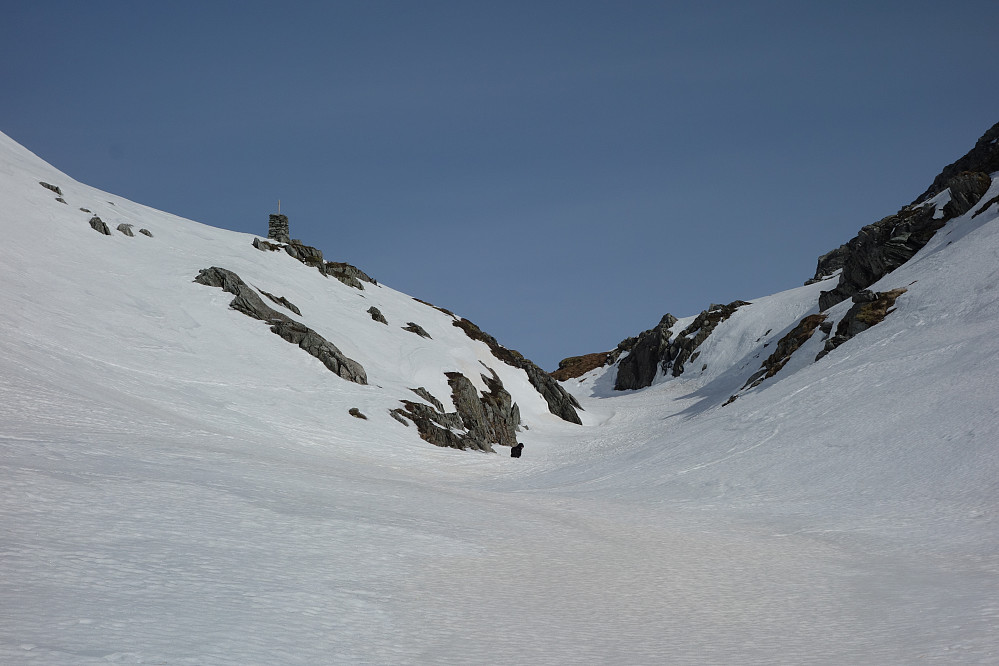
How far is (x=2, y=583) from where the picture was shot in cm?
843

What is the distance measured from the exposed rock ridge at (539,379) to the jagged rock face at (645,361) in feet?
111

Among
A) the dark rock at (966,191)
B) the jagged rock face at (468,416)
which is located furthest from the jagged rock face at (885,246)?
the jagged rock face at (468,416)

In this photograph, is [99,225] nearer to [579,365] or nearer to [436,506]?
[436,506]

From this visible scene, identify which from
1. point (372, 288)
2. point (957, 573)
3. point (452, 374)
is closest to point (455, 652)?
point (957, 573)

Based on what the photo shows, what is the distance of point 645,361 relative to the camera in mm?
112375

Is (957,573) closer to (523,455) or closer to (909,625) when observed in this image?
(909,625)

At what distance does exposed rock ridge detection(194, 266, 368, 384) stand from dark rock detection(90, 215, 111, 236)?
28.9 feet

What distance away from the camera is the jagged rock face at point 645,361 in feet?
361

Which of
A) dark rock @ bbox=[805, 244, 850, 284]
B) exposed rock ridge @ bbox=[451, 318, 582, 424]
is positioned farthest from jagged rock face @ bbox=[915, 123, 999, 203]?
exposed rock ridge @ bbox=[451, 318, 582, 424]

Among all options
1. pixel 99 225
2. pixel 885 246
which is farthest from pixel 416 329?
pixel 885 246

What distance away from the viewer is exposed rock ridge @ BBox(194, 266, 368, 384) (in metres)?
47.2

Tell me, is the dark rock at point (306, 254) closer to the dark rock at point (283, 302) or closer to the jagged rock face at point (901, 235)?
the dark rock at point (283, 302)

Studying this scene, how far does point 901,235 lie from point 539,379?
121ft

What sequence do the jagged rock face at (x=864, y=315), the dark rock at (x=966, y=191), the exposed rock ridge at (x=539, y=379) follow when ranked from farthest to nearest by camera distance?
the exposed rock ridge at (x=539, y=379) < the dark rock at (x=966, y=191) < the jagged rock face at (x=864, y=315)
